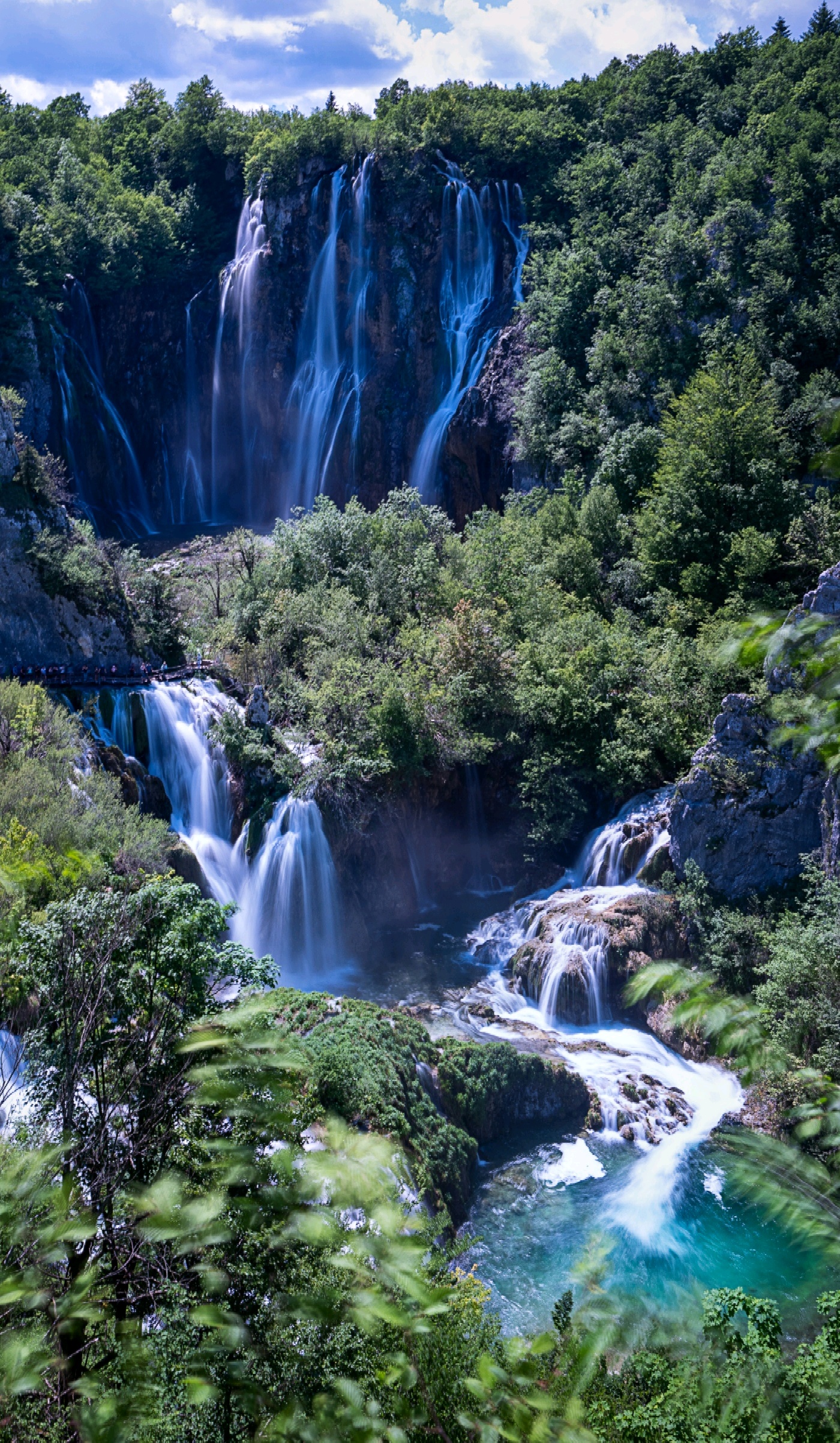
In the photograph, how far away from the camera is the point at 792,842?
18250 millimetres

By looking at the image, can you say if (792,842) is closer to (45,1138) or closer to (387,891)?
(387,891)

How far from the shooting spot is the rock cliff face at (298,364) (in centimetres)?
4166

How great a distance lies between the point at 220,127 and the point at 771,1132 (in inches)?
2148

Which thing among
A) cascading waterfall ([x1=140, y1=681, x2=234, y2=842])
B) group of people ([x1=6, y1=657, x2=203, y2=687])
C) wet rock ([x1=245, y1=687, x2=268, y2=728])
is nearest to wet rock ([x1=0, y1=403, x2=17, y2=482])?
group of people ([x1=6, y1=657, x2=203, y2=687])

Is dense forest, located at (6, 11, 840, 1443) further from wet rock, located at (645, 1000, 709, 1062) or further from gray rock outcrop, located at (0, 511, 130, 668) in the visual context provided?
wet rock, located at (645, 1000, 709, 1062)

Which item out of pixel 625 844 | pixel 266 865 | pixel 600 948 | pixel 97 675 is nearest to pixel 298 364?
pixel 97 675

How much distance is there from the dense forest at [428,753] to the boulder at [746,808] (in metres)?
0.40

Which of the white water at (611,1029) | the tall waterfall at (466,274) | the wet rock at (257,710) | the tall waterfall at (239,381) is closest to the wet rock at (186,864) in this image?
the wet rock at (257,710)

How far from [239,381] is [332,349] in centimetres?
541

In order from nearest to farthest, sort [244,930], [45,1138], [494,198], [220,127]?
[45,1138], [244,930], [494,198], [220,127]

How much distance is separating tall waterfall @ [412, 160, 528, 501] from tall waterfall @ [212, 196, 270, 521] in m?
9.48

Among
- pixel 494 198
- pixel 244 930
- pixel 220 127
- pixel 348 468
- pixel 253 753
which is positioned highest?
pixel 220 127

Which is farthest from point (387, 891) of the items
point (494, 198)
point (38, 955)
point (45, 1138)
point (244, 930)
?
point (494, 198)

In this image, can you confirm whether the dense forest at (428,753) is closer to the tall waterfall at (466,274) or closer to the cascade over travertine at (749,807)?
the cascade over travertine at (749,807)
